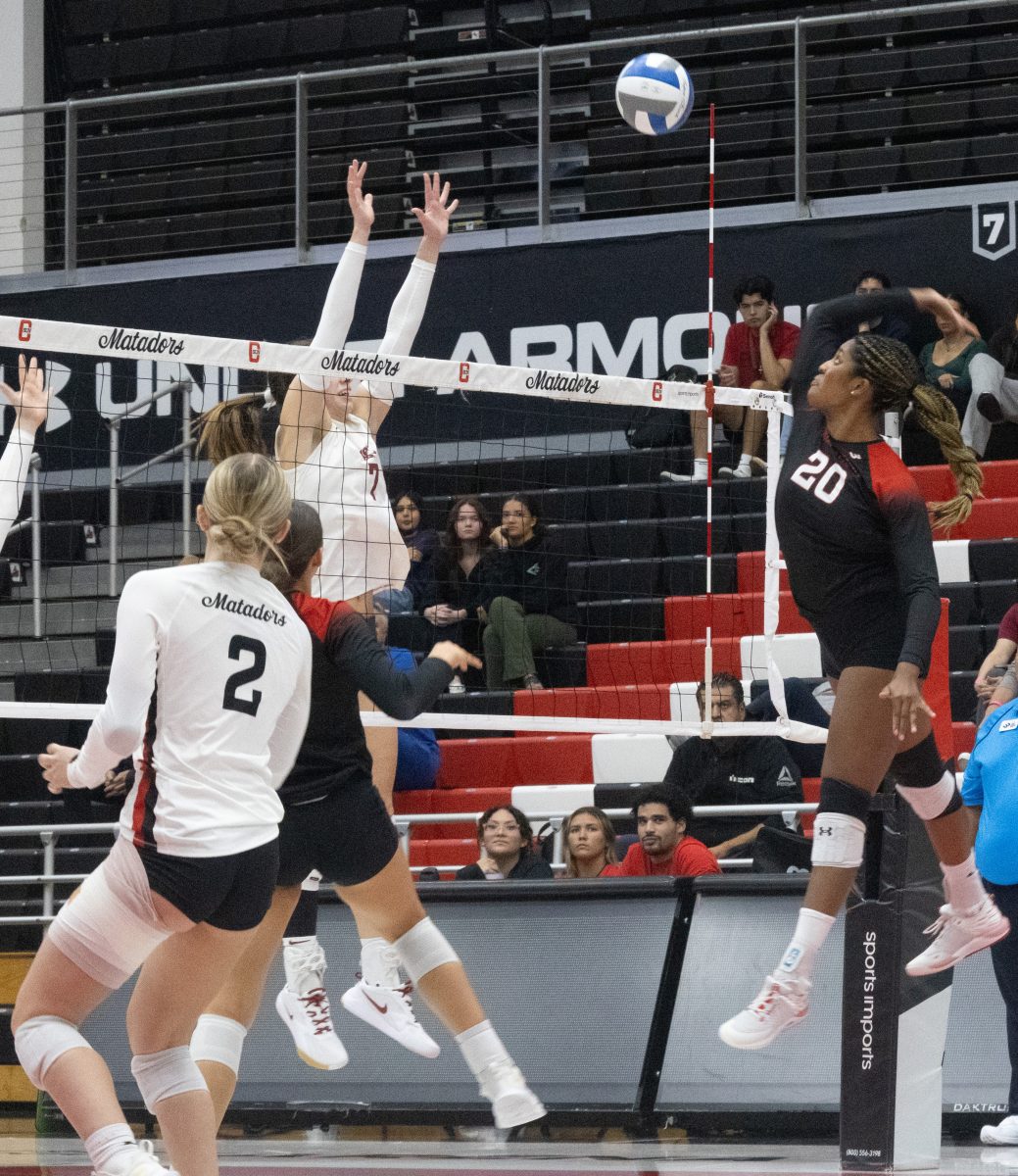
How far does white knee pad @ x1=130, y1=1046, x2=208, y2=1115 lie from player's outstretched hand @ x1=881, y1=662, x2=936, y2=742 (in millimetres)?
1959

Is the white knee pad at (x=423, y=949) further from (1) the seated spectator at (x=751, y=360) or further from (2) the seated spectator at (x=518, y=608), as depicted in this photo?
(1) the seated spectator at (x=751, y=360)

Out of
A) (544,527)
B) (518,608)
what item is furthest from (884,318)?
(518,608)

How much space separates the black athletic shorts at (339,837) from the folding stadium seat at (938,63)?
9.14 m

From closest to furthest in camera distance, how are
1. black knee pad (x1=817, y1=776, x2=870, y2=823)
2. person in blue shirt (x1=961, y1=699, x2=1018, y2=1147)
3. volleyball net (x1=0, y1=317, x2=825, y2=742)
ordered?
black knee pad (x1=817, y1=776, x2=870, y2=823) < person in blue shirt (x1=961, y1=699, x2=1018, y2=1147) < volleyball net (x1=0, y1=317, x2=825, y2=742)

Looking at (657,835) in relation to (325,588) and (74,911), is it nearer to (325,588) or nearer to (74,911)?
(325,588)

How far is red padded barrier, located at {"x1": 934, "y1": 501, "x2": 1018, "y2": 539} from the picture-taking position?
34.2 ft

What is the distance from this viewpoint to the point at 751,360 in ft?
37.1

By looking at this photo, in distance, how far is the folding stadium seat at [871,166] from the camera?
12344mm

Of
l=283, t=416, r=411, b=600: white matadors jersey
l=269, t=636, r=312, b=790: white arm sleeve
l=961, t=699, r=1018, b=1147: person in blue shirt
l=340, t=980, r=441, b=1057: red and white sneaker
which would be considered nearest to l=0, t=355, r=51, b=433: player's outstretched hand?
l=283, t=416, r=411, b=600: white matadors jersey

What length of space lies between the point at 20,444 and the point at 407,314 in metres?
1.43

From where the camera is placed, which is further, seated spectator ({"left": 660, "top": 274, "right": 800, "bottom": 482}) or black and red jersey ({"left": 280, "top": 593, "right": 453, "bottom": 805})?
seated spectator ({"left": 660, "top": 274, "right": 800, "bottom": 482})

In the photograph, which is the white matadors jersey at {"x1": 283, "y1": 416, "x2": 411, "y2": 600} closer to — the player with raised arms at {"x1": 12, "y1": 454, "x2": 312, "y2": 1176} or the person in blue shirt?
the player with raised arms at {"x1": 12, "y1": 454, "x2": 312, "y2": 1176}

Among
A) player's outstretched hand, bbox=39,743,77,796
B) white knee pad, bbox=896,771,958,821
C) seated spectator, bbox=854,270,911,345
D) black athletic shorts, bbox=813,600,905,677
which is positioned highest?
seated spectator, bbox=854,270,911,345

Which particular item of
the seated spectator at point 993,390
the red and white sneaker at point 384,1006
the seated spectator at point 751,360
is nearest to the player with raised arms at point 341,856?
the red and white sneaker at point 384,1006
